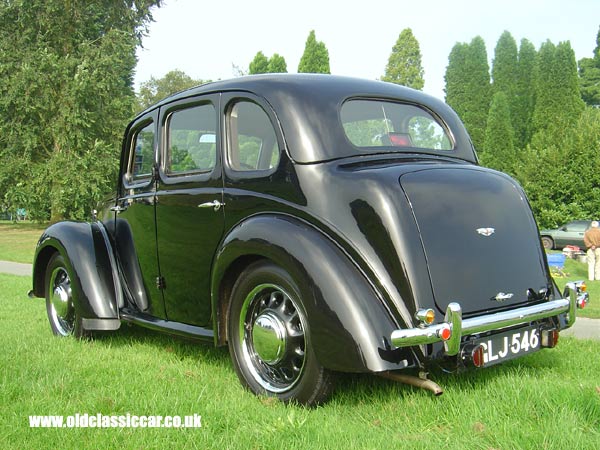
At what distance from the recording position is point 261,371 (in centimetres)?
371

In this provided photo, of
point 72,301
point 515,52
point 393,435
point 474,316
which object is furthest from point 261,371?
point 515,52

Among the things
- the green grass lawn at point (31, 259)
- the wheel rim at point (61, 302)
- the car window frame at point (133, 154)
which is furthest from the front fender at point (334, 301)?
the green grass lawn at point (31, 259)

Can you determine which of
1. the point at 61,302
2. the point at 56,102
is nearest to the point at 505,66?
the point at 56,102

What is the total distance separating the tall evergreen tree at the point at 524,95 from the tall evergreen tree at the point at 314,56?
13374 millimetres

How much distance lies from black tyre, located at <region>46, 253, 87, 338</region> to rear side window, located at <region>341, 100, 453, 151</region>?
2785 mm

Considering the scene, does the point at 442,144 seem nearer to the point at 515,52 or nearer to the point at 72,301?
the point at 72,301

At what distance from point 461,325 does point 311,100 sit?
1682mm

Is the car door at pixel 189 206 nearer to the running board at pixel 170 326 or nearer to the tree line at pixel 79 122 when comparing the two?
the running board at pixel 170 326

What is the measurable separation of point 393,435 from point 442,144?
7.32ft

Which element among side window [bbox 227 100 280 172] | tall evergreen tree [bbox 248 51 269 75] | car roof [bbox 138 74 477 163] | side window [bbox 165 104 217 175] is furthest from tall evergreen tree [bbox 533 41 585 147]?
side window [bbox 227 100 280 172]

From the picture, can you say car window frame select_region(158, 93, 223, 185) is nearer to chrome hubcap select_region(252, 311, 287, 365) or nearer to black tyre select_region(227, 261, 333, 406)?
black tyre select_region(227, 261, 333, 406)

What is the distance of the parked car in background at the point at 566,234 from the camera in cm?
2463

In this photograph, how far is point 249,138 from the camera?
411cm

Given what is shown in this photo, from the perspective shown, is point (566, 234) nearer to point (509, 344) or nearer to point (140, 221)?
point (140, 221)
